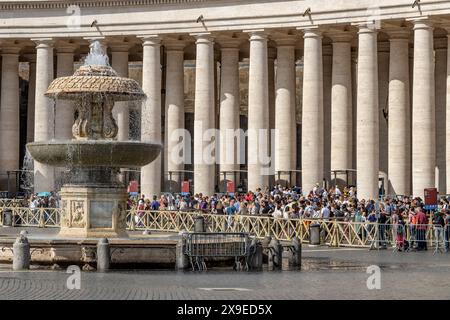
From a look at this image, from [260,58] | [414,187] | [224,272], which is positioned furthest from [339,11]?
[224,272]

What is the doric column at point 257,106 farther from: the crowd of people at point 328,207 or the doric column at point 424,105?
the doric column at point 424,105

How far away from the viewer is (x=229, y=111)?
251 feet

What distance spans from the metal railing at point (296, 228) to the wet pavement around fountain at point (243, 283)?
29.6 feet

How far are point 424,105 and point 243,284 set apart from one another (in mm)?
35855

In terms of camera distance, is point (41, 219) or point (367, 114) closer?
point (41, 219)

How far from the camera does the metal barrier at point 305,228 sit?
1962 inches

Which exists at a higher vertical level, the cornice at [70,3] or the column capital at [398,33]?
the cornice at [70,3]

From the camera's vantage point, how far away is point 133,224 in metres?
61.4

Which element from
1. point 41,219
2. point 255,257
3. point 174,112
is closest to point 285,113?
point 174,112

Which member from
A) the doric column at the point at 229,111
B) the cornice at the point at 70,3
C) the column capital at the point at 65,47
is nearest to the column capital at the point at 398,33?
the doric column at the point at 229,111

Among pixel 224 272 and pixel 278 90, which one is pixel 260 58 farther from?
pixel 224 272

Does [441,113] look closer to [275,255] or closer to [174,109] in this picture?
[174,109]

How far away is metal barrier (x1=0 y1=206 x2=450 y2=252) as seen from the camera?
49844 mm

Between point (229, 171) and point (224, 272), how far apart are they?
1572 inches
